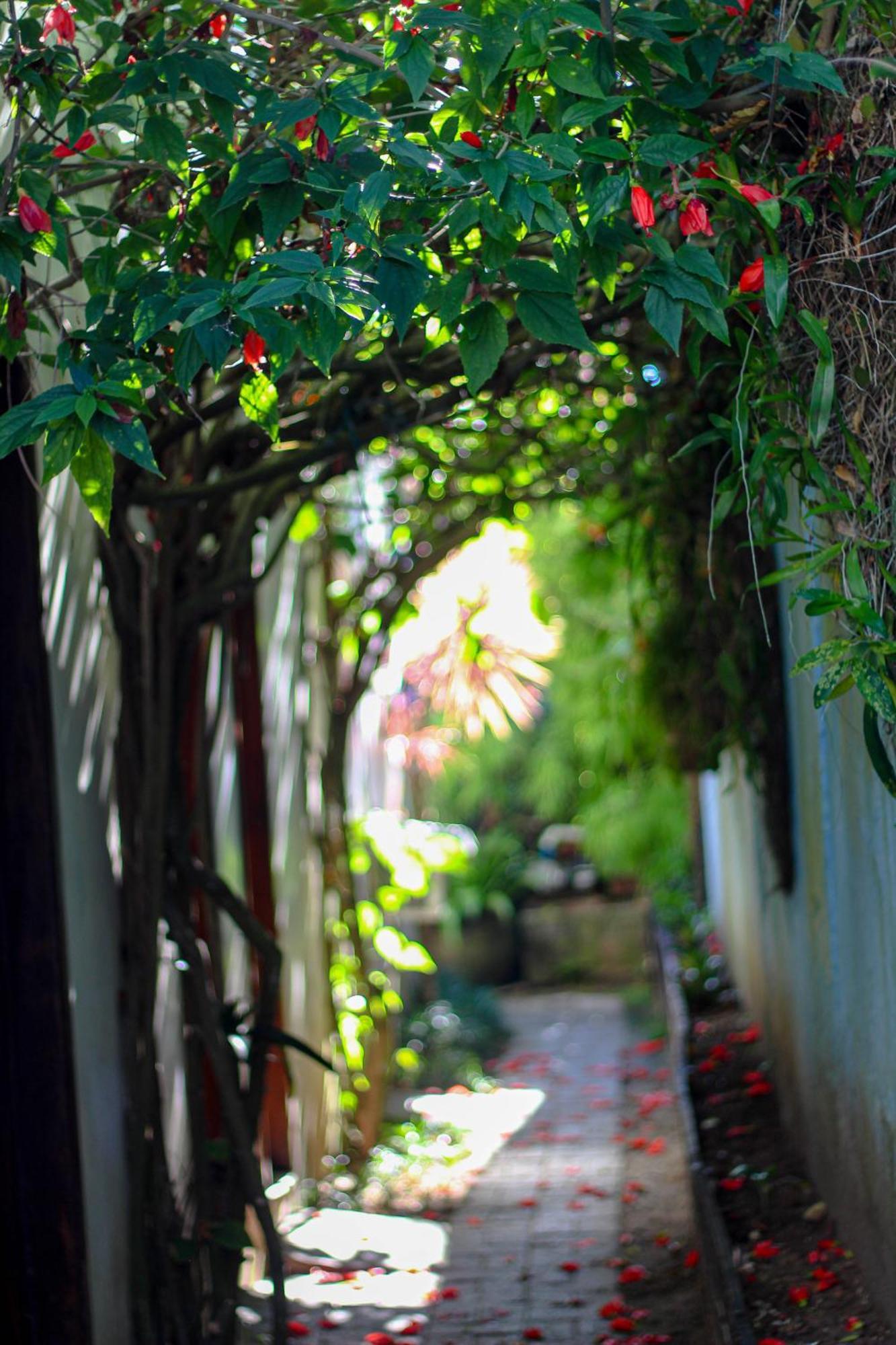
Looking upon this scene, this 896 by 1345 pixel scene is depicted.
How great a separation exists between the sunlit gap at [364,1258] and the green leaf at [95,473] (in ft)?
10.4

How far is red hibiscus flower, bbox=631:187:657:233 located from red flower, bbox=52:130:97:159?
3.43ft

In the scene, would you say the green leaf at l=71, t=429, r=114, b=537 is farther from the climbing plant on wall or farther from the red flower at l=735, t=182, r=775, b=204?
the red flower at l=735, t=182, r=775, b=204

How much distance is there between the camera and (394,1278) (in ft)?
15.6

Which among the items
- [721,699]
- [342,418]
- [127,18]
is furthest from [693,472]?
[127,18]

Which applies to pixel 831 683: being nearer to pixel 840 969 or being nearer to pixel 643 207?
pixel 643 207

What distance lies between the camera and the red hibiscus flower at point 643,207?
2270mm

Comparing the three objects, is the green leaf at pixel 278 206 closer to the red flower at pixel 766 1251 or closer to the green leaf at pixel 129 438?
the green leaf at pixel 129 438

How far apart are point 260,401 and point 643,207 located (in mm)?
704

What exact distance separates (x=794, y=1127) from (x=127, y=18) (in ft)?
11.7

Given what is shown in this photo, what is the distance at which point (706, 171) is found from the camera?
2518mm

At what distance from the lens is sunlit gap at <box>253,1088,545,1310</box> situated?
4.57 m

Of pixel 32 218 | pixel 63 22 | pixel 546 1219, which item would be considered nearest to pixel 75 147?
pixel 63 22

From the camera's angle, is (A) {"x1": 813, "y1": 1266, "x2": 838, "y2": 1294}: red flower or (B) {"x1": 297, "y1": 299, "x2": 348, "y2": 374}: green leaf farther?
(A) {"x1": 813, "y1": 1266, "x2": 838, "y2": 1294}: red flower

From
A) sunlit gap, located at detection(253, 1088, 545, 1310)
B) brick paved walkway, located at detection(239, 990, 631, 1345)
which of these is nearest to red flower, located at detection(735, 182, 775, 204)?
brick paved walkway, located at detection(239, 990, 631, 1345)
